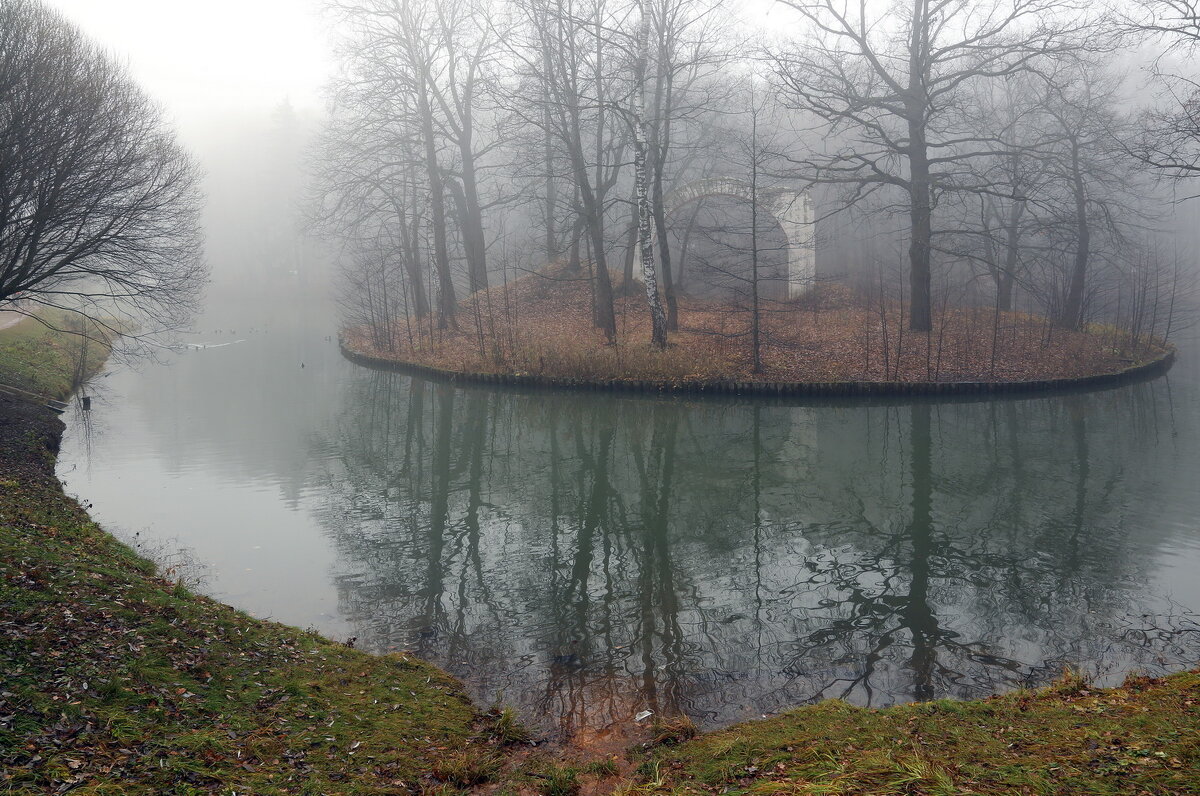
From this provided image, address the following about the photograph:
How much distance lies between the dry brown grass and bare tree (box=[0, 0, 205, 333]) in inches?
348

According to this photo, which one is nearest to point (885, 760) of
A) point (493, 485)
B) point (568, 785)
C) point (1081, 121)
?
point (568, 785)

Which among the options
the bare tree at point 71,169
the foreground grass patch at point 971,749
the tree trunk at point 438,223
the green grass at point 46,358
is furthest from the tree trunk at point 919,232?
the green grass at point 46,358

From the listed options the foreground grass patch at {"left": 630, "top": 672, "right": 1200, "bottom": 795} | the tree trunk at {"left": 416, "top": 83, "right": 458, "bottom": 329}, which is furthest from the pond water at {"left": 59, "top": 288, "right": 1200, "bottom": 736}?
the tree trunk at {"left": 416, "top": 83, "right": 458, "bottom": 329}

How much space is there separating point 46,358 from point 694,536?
68.9 feet

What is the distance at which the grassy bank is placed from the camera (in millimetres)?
3709

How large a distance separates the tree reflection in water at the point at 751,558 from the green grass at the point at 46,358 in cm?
858

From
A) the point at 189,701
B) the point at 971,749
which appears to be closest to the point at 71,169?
the point at 189,701

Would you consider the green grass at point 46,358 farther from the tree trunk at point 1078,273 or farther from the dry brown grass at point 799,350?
the tree trunk at point 1078,273

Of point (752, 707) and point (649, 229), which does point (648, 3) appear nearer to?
point (649, 229)

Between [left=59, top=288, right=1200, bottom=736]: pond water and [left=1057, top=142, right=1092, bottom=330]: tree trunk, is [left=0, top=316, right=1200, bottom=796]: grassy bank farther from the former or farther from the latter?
[left=1057, top=142, right=1092, bottom=330]: tree trunk

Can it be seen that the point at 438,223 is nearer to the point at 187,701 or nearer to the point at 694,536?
the point at 694,536

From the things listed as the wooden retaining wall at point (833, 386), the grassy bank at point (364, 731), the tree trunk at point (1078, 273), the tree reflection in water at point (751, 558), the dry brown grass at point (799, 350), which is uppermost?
the tree trunk at point (1078, 273)

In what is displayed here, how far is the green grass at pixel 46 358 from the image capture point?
18938 mm

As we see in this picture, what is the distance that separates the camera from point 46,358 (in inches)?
888
